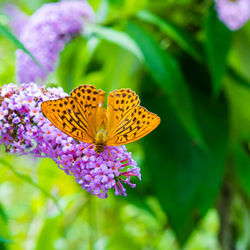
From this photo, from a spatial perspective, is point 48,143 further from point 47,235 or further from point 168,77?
point 47,235

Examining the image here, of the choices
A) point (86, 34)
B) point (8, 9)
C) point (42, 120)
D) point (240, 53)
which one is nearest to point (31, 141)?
point (42, 120)

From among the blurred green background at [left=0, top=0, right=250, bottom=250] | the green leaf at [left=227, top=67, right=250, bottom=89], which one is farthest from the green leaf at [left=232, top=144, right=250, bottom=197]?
the green leaf at [left=227, top=67, right=250, bottom=89]

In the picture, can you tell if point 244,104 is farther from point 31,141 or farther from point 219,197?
point 31,141

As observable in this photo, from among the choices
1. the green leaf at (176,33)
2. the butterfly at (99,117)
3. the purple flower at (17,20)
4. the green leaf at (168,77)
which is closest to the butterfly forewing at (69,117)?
the butterfly at (99,117)

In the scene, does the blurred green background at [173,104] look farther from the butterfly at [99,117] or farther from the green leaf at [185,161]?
the butterfly at [99,117]

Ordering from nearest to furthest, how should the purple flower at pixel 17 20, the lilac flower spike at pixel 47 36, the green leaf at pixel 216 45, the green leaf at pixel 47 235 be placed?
the lilac flower spike at pixel 47 36
the green leaf at pixel 216 45
the green leaf at pixel 47 235
the purple flower at pixel 17 20

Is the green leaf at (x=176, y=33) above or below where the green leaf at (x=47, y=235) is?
above

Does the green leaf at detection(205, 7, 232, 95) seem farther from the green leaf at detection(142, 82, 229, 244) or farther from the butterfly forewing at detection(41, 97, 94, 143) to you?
the butterfly forewing at detection(41, 97, 94, 143)
